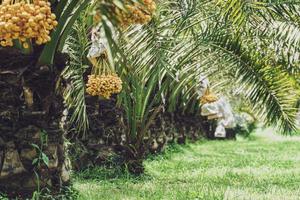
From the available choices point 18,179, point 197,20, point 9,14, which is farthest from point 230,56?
point 9,14

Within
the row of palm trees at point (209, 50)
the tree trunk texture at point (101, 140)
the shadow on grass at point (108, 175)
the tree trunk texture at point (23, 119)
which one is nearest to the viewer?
the tree trunk texture at point (23, 119)

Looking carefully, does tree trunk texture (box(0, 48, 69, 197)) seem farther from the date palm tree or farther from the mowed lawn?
the mowed lawn

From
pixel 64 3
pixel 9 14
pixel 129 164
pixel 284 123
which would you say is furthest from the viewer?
pixel 129 164

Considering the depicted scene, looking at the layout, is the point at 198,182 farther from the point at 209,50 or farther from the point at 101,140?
the point at 101,140

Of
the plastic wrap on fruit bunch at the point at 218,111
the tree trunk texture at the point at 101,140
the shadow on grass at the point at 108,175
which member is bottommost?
the shadow on grass at the point at 108,175

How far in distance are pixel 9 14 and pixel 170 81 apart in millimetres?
4290

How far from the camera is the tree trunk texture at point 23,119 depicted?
455cm

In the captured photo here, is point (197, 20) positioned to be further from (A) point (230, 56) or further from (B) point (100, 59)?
(B) point (100, 59)

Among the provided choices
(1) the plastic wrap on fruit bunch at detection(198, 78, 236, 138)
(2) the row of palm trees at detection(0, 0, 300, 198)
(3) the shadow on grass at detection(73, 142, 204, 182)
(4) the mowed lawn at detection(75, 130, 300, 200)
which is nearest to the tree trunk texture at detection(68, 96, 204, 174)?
(3) the shadow on grass at detection(73, 142, 204, 182)

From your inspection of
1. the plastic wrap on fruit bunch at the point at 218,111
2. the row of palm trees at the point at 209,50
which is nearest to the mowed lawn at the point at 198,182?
the row of palm trees at the point at 209,50

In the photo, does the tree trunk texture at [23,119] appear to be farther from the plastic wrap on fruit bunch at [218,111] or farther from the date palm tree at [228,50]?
the plastic wrap on fruit bunch at [218,111]

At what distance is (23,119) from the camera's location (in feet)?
15.1

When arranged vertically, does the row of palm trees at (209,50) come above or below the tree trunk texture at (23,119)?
above

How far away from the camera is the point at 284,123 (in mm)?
5227
